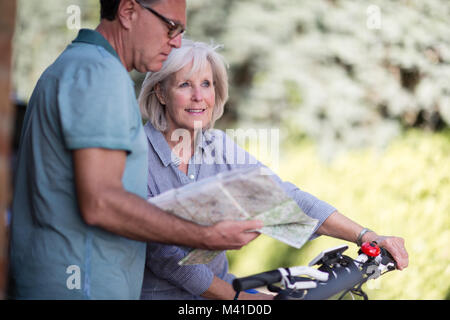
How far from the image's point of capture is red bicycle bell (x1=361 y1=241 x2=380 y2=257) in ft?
7.51

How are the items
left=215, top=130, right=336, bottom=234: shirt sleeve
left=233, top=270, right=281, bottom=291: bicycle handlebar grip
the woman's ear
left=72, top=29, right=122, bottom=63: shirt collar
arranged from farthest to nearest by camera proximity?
1. the woman's ear
2. left=215, top=130, right=336, bottom=234: shirt sleeve
3. left=72, top=29, right=122, bottom=63: shirt collar
4. left=233, top=270, right=281, bottom=291: bicycle handlebar grip

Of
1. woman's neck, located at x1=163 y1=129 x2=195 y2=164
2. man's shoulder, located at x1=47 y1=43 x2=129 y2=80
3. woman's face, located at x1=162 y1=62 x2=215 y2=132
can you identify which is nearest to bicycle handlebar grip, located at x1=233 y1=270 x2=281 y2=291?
man's shoulder, located at x1=47 y1=43 x2=129 y2=80

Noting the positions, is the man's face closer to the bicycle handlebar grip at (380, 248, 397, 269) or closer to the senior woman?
the senior woman

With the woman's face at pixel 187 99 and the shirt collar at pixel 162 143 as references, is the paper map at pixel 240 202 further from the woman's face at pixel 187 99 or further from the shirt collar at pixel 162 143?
the woman's face at pixel 187 99

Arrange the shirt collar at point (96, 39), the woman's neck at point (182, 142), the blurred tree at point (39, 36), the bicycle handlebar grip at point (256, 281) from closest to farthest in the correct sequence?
the bicycle handlebar grip at point (256, 281) < the shirt collar at point (96, 39) < the woman's neck at point (182, 142) < the blurred tree at point (39, 36)

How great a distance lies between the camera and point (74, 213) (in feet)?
5.74

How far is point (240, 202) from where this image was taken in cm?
178

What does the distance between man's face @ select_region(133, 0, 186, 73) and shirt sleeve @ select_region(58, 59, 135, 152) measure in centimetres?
31

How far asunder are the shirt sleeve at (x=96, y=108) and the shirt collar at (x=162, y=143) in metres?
0.85

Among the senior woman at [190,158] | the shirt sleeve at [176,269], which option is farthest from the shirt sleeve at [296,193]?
the shirt sleeve at [176,269]

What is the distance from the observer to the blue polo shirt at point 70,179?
5.46 feet

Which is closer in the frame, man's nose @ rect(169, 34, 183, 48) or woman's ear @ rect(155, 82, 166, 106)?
man's nose @ rect(169, 34, 183, 48)

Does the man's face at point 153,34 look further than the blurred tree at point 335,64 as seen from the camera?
No
